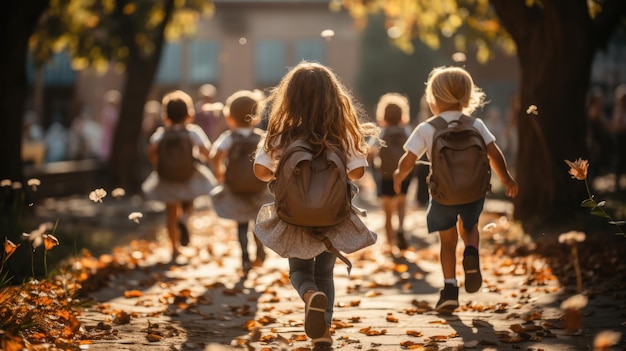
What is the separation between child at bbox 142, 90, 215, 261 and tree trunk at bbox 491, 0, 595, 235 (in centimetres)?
370

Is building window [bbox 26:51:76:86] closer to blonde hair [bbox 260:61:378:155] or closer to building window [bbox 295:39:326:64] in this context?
building window [bbox 295:39:326:64]

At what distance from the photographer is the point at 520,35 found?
1230 centimetres

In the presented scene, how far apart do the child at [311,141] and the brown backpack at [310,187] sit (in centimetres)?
13

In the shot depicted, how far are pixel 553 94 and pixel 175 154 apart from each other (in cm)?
429

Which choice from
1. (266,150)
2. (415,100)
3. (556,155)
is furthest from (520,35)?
(415,100)

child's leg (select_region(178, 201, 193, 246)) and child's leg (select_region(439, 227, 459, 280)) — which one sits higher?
child's leg (select_region(178, 201, 193, 246))

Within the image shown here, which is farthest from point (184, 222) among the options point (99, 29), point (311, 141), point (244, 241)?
point (99, 29)

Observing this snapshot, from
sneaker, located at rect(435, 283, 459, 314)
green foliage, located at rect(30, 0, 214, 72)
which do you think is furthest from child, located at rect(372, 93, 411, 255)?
green foliage, located at rect(30, 0, 214, 72)

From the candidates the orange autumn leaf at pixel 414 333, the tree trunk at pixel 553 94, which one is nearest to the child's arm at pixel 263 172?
the orange autumn leaf at pixel 414 333

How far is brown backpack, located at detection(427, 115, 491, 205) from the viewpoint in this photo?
7.24m

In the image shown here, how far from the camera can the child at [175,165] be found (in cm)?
1107

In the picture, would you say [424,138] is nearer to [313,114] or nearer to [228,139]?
[313,114]

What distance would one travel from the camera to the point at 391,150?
11242 mm

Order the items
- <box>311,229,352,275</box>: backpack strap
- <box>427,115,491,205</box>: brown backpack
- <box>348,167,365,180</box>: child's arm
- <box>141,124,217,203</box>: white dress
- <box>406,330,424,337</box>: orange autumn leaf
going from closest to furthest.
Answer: <box>311,229,352,275</box>: backpack strap, <box>348,167,365,180</box>: child's arm, <box>406,330,424,337</box>: orange autumn leaf, <box>427,115,491,205</box>: brown backpack, <box>141,124,217,203</box>: white dress
